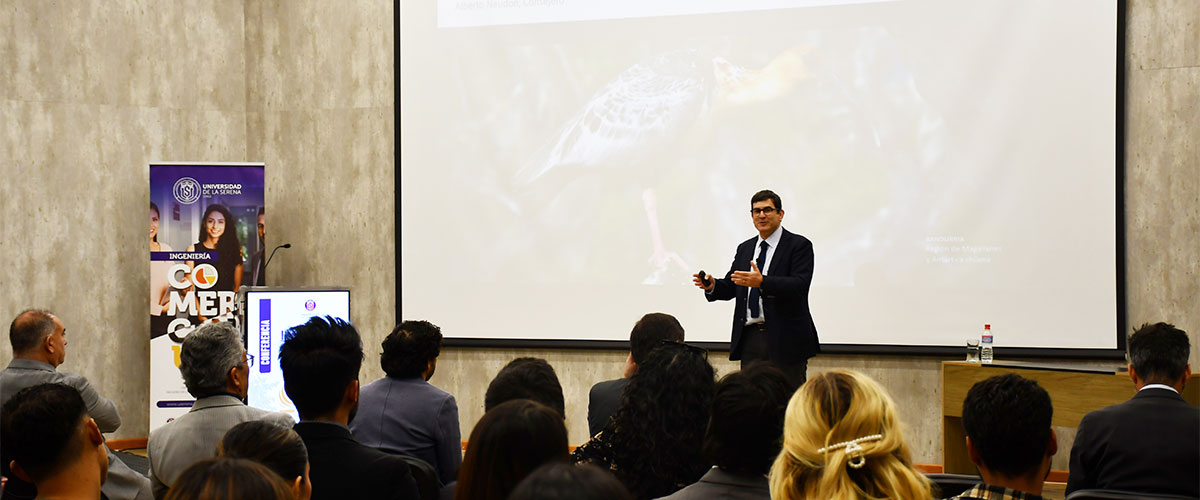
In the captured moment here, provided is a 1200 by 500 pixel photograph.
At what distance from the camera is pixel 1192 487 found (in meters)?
2.68

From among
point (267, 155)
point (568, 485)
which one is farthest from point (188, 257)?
point (568, 485)

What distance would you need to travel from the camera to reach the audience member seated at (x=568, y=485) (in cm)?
104

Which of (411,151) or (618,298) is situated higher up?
(411,151)

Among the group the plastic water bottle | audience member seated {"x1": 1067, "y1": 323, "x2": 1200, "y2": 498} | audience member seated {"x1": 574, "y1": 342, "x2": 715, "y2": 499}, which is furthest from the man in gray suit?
the plastic water bottle

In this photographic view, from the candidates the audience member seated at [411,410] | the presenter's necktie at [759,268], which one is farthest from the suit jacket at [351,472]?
the presenter's necktie at [759,268]

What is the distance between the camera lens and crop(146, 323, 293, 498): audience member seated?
2.67m

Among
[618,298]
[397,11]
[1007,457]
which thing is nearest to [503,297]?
[618,298]

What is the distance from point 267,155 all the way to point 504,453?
5949 millimetres

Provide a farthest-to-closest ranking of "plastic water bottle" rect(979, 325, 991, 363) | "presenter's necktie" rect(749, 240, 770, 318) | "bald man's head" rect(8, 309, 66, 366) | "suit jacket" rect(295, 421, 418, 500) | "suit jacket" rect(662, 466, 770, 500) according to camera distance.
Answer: "plastic water bottle" rect(979, 325, 991, 363) < "presenter's necktie" rect(749, 240, 770, 318) < "bald man's head" rect(8, 309, 66, 366) < "suit jacket" rect(295, 421, 418, 500) < "suit jacket" rect(662, 466, 770, 500)

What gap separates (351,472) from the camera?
7.03 ft

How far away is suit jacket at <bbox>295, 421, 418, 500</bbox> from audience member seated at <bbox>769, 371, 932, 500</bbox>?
2.80ft

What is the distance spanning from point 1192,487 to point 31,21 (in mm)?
6548

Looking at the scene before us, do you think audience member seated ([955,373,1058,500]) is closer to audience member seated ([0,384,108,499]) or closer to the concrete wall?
audience member seated ([0,384,108,499])

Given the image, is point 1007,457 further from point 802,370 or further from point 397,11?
point 397,11
